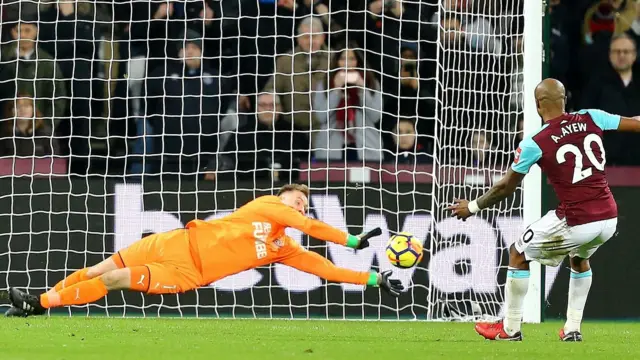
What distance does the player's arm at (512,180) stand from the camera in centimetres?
786

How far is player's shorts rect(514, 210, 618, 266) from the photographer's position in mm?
7969

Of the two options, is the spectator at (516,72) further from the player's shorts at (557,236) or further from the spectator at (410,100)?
the player's shorts at (557,236)

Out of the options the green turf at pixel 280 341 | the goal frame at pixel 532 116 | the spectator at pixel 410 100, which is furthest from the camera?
the spectator at pixel 410 100

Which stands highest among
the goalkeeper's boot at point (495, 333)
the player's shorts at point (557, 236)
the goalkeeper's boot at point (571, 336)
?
the player's shorts at point (557, 236)

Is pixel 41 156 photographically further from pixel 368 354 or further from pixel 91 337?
pixel 368 354

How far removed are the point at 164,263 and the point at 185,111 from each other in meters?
2.35

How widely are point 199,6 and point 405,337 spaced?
5242 mm

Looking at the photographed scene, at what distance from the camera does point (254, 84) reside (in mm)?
12242

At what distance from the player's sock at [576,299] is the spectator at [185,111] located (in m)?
4.46

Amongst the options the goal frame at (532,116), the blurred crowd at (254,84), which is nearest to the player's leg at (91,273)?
the blurred crowd at (254,84)

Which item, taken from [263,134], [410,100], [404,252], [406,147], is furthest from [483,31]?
[404,252]

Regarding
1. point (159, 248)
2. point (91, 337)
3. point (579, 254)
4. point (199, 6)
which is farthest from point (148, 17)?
point (579, 254)

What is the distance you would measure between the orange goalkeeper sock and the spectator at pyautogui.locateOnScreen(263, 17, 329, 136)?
321 centimetres

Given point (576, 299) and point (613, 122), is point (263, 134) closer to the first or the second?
point (576, 299)
